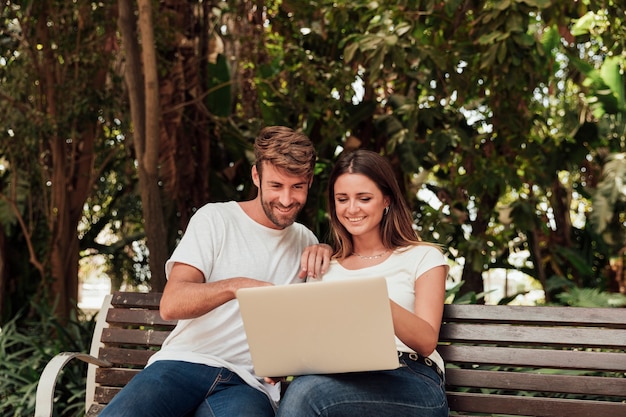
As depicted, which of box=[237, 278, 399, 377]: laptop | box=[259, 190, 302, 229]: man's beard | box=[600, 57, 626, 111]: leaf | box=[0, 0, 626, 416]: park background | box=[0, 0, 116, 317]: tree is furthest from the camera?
box=[600, 57, 626, 111]: leaf

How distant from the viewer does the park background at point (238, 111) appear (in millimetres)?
4934

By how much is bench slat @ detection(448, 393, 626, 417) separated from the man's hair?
1038 mm

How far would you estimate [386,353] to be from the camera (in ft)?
7.93

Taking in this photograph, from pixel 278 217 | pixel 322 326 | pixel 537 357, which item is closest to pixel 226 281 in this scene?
pixel 278 217

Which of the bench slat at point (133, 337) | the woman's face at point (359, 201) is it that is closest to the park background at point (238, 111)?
the bench slat at point (133, 337)

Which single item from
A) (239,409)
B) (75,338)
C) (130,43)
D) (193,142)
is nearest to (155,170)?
(130,43)

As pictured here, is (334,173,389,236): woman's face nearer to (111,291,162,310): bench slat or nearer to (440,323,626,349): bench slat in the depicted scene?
(440,323,626,349): bench slat

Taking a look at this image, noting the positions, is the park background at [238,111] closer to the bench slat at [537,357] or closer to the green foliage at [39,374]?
the green foliage at [39,374]

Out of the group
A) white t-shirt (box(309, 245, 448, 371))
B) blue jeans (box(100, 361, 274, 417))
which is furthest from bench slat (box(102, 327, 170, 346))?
white t-shirt (box(309, 245, 448, 371))

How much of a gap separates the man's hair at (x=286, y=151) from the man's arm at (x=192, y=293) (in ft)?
1.53

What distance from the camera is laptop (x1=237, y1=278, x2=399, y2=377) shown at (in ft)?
7.72

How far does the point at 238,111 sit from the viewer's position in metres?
7.75

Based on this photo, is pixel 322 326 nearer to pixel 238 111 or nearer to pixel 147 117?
pixel 147 117

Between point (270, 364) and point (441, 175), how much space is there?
515cm
